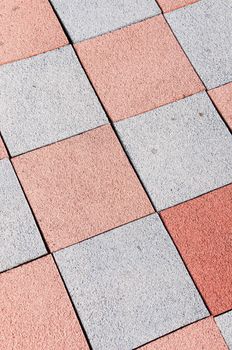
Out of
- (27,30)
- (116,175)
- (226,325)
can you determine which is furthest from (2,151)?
(226,325)

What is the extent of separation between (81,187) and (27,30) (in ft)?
3.55

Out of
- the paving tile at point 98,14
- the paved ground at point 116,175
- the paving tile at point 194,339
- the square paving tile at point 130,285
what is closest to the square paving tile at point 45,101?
the paved ground at point 116,175

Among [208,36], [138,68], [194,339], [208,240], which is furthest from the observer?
[208,36]

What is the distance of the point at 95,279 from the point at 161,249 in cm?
34

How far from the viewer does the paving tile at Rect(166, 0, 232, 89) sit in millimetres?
3100

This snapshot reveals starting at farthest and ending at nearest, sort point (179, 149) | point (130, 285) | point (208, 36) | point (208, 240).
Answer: point (208, 36)
point (179, 149)
point (208, 240)
point (130, 285)

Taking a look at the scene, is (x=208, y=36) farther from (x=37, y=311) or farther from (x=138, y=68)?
(x=37, y=311)

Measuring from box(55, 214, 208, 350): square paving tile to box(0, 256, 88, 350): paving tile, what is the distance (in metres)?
0.05

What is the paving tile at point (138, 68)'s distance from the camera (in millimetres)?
2977

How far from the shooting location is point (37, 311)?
7.91ft

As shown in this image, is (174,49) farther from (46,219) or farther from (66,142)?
(46,219)

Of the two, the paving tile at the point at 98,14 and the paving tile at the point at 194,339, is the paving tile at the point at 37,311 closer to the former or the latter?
the paving tile at the point at 194,339

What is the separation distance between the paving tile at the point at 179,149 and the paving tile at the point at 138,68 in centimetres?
8

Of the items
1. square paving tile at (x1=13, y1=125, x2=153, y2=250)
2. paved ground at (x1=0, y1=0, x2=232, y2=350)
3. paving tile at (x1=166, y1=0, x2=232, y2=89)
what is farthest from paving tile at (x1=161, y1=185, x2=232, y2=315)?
paving tile at (x1=166, y1=0, x2=232, y2=89)
